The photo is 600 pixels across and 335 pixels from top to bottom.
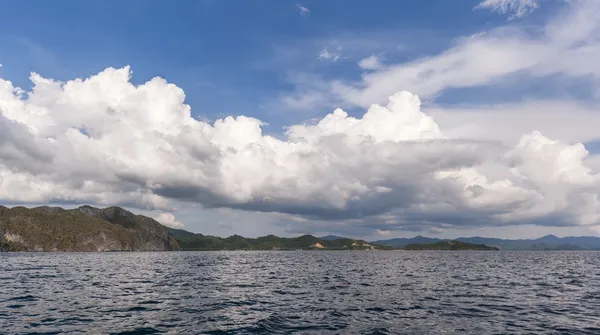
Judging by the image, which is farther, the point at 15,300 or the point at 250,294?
the point at 250,294

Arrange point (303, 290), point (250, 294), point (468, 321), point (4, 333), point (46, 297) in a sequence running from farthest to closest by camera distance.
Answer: point (303, 290) → point (250, 294) → point (46, 297) → point (468, 321) → point (4, 333)

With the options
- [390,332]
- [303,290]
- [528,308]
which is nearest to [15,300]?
[303,290]

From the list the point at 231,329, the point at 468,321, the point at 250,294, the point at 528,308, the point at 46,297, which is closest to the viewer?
the point at 231,329

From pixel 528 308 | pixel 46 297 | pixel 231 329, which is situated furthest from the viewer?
pixel 46 297

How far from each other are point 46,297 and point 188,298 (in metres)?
15.2

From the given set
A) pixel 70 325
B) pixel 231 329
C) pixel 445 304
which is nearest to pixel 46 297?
pixel 70 325

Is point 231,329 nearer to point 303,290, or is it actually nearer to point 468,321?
point 468,321

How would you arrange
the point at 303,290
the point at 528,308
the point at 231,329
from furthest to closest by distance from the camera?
the point at 303,290 < the point at 528,308 < the point at 231,329

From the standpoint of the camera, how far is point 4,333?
81.6 ft

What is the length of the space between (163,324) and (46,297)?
21606mm

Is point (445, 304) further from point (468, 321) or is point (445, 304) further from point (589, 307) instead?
point (589, 307)

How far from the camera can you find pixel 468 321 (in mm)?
30047

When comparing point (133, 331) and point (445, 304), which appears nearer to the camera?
point (133, 331)

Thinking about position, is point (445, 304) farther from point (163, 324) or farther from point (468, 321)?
point (163, 324)
